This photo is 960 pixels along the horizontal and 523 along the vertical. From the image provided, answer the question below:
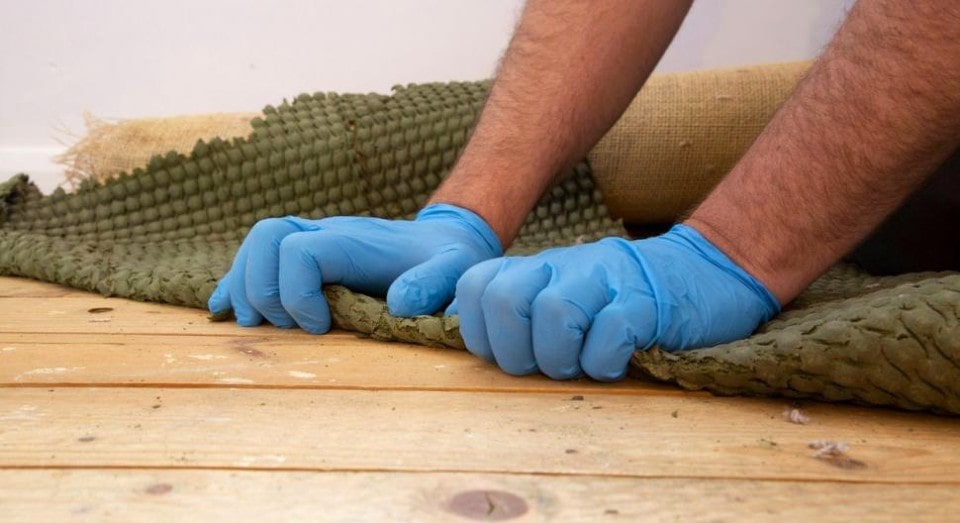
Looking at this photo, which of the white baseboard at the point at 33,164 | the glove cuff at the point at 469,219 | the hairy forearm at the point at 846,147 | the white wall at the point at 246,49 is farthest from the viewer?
the white baseboard at the point at 33,164

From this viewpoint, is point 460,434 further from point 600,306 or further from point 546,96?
point 546,96

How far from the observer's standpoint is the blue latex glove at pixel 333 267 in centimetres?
79

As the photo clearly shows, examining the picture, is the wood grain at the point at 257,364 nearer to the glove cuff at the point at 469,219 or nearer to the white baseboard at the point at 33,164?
the glove cuff at the point at 469,219

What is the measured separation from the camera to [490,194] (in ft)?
3.11

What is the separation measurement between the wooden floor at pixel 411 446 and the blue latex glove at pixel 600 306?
0.08ft

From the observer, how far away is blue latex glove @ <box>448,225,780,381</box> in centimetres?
66

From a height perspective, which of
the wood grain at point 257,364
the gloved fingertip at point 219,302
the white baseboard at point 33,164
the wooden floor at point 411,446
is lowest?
the wooden floor at point 411,446

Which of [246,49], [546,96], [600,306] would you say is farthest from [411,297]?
[246,49]

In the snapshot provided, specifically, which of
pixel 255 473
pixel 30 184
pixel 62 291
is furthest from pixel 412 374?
pixel 30 184

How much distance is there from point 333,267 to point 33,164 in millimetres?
1170

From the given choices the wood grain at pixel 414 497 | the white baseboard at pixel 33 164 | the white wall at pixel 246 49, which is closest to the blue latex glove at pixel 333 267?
the wood grain at pixel 414 497

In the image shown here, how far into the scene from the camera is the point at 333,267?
81cm

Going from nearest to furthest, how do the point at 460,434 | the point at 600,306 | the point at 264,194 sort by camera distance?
the point at 460,434 < the point at 600,306 < the point at 264,194

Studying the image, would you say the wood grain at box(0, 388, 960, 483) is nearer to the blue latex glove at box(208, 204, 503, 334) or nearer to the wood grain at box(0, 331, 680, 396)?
the wood grain at box(0, 331, 680, 396)
